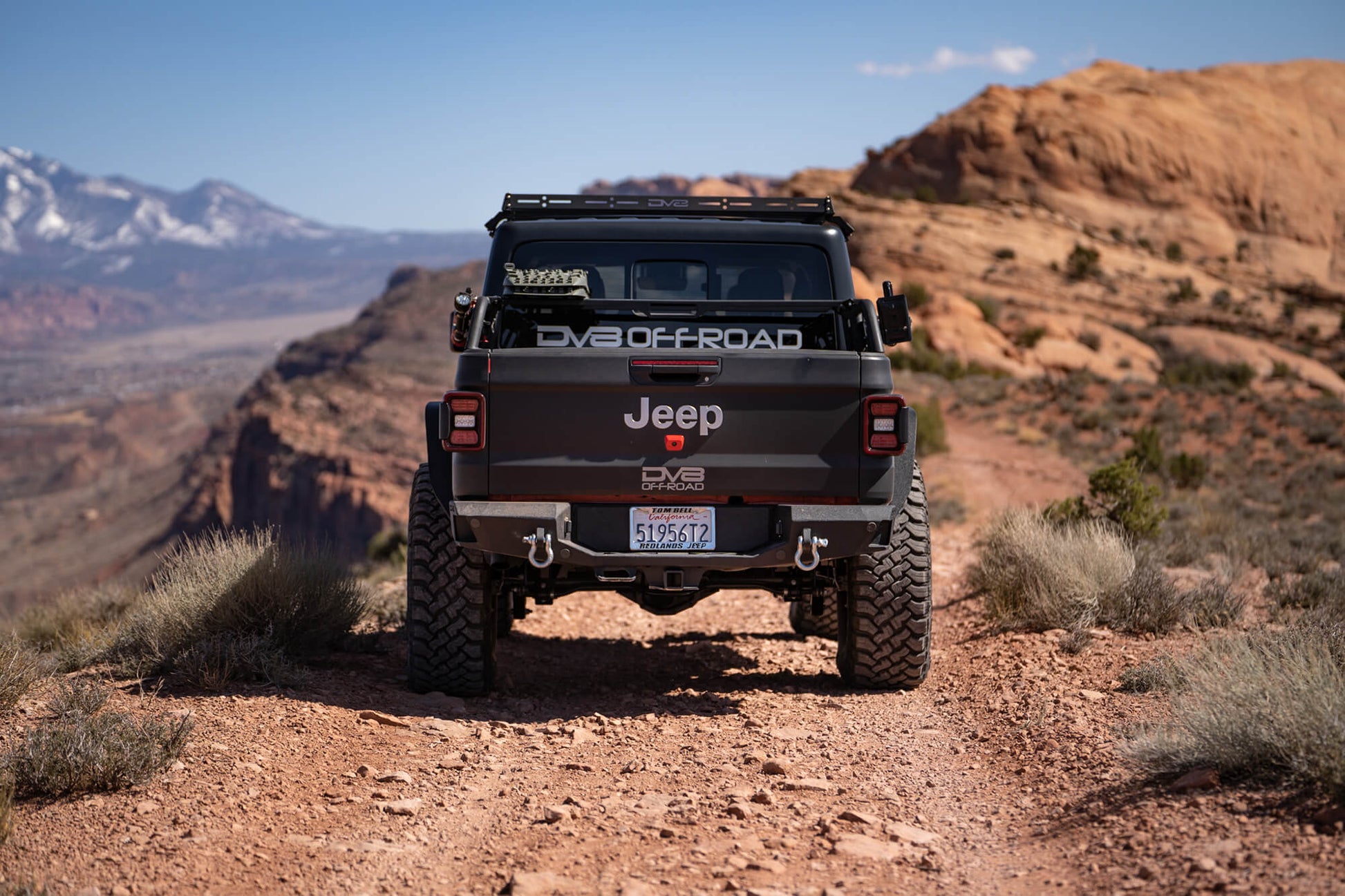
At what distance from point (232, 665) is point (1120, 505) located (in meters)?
8.27

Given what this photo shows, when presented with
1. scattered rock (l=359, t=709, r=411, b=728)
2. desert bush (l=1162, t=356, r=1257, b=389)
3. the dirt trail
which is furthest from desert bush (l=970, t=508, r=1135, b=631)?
desert bush (l=1162, t=356, r=1257, b=389)

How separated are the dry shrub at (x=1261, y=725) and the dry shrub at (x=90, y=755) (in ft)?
12.1

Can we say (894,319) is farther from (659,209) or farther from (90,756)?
(90,756)

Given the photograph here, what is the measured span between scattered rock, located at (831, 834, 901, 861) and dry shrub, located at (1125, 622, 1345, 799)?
3.55ft

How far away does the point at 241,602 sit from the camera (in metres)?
6.51

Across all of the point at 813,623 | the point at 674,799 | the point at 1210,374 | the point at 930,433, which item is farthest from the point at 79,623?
the point at 1210,374

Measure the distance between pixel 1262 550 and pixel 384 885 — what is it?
32.0ft

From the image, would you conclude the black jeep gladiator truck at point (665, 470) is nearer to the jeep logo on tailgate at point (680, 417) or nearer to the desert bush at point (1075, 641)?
the jeep logo on tailgate at point (680, 417)

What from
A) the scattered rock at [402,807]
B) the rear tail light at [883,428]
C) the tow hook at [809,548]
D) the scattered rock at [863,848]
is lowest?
the scattered rock at [402,807]

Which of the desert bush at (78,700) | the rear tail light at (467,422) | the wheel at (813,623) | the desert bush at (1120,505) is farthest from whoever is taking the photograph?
the desert bush at (1120,505)

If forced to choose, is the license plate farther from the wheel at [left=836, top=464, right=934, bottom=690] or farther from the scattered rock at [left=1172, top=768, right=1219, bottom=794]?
the scattered rock at [left=1172, top=768, right=1219, bottom=794]

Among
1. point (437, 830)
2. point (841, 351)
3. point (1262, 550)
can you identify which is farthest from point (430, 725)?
point (1262, 550)

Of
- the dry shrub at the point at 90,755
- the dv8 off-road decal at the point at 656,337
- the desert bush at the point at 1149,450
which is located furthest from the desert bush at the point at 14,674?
the desert bush at the point at 1149,450

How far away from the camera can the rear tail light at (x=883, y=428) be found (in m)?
5.25
